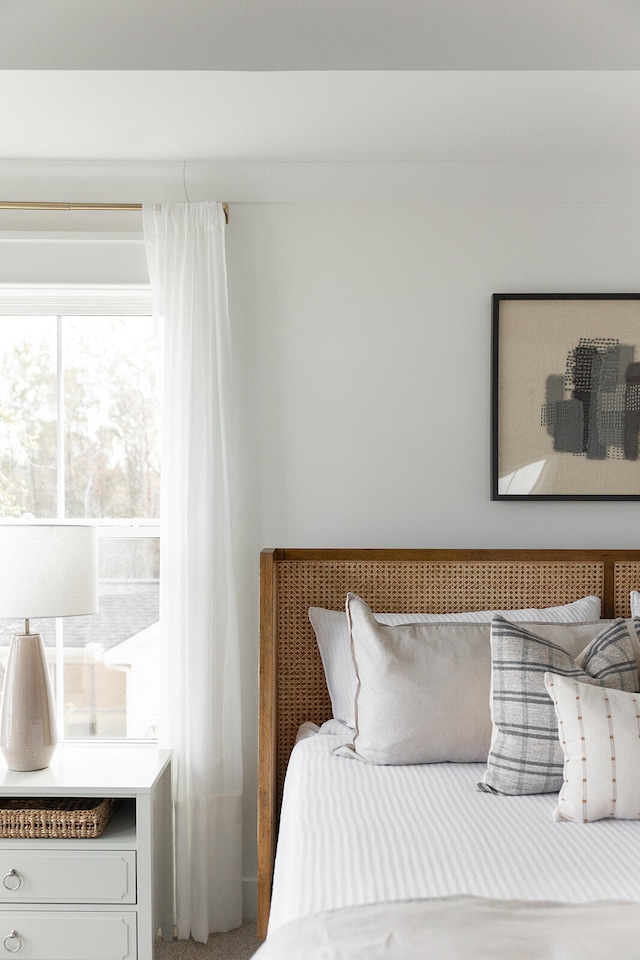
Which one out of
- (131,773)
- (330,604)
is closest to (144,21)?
(330,604)

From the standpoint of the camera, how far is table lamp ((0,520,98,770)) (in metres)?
2.19

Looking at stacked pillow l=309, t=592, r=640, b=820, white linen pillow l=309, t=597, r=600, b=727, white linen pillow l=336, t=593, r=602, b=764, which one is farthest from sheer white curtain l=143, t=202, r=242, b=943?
white linen pillow l=336, t=593, r=602, b=764

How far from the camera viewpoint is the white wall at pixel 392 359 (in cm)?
260

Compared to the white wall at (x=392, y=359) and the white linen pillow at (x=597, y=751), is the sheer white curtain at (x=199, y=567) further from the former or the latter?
the white linen pillow at (x=597, y=751)

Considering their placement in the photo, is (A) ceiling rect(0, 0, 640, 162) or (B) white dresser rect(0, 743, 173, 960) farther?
(B) white dresser rect(0, 743, 173, 960)

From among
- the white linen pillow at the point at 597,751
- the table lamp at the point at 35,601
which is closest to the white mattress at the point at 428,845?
the white linen pillow at the point at 597,751

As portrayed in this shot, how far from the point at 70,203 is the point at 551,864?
7.47ft

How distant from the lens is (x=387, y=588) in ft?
8.11

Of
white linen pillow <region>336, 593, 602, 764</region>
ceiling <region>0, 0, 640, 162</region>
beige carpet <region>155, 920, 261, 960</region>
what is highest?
ceiling <region>0, 0, 640, 162</region>

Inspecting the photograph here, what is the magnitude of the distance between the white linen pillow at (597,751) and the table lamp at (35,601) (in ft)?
4.26

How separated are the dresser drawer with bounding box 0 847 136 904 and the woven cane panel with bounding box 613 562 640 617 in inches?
63.2

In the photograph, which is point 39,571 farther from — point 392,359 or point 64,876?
point 392,359

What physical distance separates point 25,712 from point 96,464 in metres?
0.85

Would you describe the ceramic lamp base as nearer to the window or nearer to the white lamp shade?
the white lamp shade
